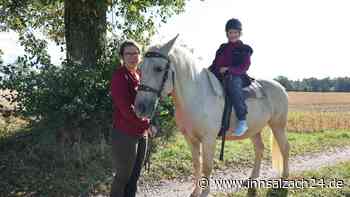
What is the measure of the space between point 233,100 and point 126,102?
1937mm

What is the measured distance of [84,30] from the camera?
329 inches

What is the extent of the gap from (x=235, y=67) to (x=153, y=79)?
1782 millimetres

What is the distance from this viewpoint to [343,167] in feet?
26.0

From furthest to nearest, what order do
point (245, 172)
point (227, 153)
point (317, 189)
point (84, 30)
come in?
point (227, 153) < point (84, 30) < point (245, 172) < point (317, 189)

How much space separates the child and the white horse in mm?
163

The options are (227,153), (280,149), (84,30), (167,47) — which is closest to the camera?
(167,47)

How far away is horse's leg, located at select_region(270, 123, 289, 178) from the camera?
6.79 m

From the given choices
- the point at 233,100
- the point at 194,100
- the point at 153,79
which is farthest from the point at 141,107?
the point at 233,100

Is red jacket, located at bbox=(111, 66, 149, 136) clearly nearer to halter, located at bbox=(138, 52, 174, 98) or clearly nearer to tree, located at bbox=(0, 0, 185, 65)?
halter, located at bbox=(138, 52, 174, 98)

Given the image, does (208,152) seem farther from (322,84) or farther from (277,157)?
(322,84)

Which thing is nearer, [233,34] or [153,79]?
[153,79]

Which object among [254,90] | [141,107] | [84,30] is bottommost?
[141,107]

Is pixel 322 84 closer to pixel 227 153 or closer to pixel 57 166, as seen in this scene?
pixel 227 153

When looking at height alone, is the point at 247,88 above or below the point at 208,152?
above
